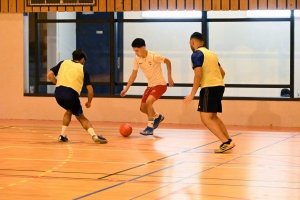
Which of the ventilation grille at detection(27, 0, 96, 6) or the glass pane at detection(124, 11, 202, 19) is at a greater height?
the ventilation grille at detection(27, 0, 96, 6)

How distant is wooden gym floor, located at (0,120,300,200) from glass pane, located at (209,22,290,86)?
97.0 inches

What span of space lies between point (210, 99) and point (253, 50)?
5974mm

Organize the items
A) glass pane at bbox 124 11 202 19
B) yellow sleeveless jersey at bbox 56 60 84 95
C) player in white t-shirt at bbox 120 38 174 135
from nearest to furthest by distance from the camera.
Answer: yellow sleeveless jersey at bbox 56 60 84 95 < player in white t-shirt at bbox 120 38 174 135 < glass pane at bbox 124 11 202 19

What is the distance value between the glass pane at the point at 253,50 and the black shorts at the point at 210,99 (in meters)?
5.75

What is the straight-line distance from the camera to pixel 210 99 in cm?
1011

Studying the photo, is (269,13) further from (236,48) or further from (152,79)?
(152,79)

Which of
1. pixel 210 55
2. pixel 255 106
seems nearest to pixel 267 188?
pixel 210 55

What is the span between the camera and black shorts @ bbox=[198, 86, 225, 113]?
1010cm

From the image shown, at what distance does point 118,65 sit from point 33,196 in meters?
9.94

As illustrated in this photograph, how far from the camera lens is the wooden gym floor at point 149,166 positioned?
277 inches

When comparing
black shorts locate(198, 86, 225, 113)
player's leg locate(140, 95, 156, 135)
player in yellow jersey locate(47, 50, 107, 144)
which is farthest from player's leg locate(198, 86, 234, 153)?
player's leg locate(140, 95, 156, 135)

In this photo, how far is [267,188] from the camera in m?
7.29

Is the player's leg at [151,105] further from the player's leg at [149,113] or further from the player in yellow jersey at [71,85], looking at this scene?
the player in yellow jersey at [71,85]

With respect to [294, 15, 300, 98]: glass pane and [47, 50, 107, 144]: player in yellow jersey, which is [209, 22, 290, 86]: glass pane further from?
[47, 50, 107, 144]: player in yellow jersey
